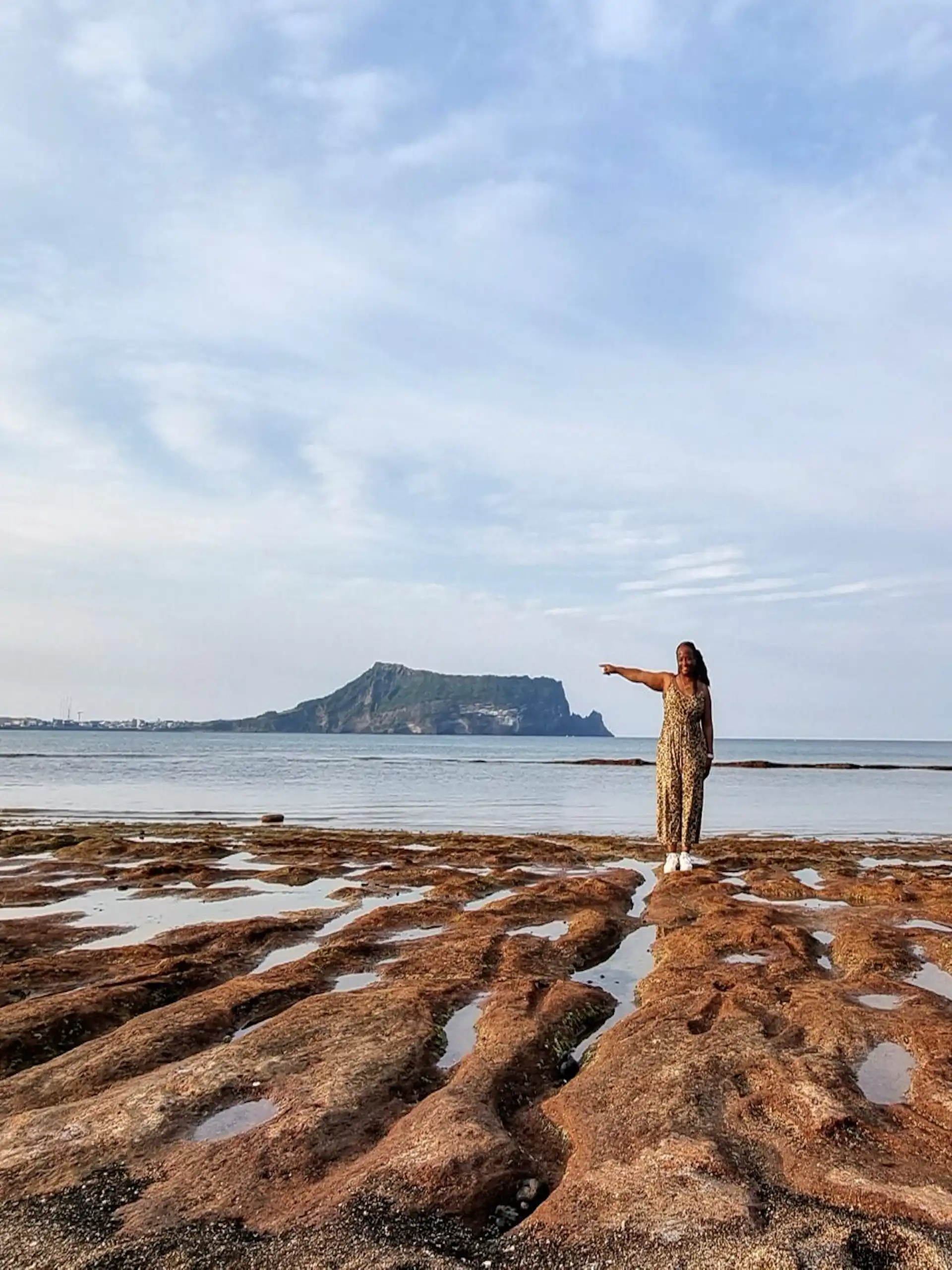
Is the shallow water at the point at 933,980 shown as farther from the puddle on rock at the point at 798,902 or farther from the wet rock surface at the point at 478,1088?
the puddle on rock at the point at 798,902

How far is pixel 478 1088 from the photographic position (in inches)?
205

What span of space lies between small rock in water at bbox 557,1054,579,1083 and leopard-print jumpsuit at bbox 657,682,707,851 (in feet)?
29.9

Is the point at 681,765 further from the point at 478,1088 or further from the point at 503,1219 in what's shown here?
the point at 503,1219

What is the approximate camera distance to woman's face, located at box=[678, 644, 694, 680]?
1465 centimetres

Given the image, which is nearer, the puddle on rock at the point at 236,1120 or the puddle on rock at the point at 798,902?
the puddle on rock at the point at 236,1120

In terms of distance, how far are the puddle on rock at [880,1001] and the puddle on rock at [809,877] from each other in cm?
657

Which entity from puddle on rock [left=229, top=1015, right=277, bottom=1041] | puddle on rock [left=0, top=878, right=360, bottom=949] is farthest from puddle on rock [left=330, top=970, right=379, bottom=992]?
puddle on rock [left=0, top=878, right=360, bottom=949]

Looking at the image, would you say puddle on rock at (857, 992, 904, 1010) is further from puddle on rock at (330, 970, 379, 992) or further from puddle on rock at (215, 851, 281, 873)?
puddle on rock at (215, 851, 281, 873)

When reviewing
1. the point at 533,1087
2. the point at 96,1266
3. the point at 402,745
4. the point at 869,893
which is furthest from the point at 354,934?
the point at 402,745

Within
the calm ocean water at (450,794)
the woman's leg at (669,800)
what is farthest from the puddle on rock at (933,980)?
the calm ocean water at (450,794)

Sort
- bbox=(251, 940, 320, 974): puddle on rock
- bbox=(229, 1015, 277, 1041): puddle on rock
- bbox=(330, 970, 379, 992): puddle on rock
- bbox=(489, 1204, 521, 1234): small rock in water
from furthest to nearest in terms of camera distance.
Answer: bbox=(251, 940, 320, 974): puddle on rock
bbox=(330, 970, 379, 992): puddle on rock
bbox=(229, 1015, 277, 1041): puddle on rock
bbox=(489, 1204, 521, 1234): small rock in water

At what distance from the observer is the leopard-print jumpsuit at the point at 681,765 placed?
14.9 m

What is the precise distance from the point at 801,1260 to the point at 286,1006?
15.6 feet

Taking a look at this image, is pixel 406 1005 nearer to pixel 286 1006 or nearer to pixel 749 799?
pixel 286 1006
